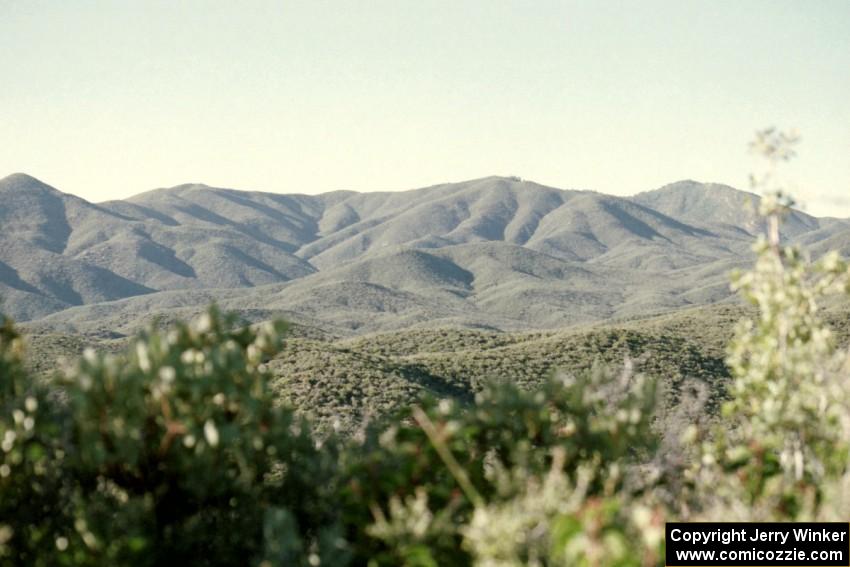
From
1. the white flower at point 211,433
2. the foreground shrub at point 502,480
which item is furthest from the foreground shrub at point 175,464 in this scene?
the foreground shrub at point 502,480

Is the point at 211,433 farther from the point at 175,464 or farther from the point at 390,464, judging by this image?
the point at 390,464

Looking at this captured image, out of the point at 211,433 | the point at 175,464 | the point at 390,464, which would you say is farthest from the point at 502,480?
the point at 175,464

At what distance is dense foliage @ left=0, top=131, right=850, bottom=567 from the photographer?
3.71 meters

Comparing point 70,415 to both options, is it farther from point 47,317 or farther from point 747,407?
point 47,317

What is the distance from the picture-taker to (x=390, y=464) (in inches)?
170

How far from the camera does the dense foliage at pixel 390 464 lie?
12.2 feet

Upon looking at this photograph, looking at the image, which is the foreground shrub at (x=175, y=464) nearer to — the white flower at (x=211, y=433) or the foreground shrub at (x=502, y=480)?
the white flower at (x=211, y=433)

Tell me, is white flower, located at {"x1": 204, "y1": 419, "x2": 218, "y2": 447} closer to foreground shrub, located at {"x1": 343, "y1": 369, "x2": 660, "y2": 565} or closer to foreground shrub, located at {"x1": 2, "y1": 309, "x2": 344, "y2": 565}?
foreground shrub, located at {"x1": 2, "y1": 309, "x2": 344, "y2": 565}

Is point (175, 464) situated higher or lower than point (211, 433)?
lower

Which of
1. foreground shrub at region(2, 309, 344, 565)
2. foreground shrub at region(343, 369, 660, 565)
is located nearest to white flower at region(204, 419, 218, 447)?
foreground shrub at region(2, 309, 344, 565)

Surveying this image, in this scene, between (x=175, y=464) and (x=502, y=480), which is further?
(x=175, y=464)

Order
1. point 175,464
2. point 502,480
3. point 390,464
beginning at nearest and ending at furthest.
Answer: point 502,480 < point 175,464 < point 390,464

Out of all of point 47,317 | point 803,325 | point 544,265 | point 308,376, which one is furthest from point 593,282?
point 803,325

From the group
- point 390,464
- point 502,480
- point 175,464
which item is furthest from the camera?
point 390,464
